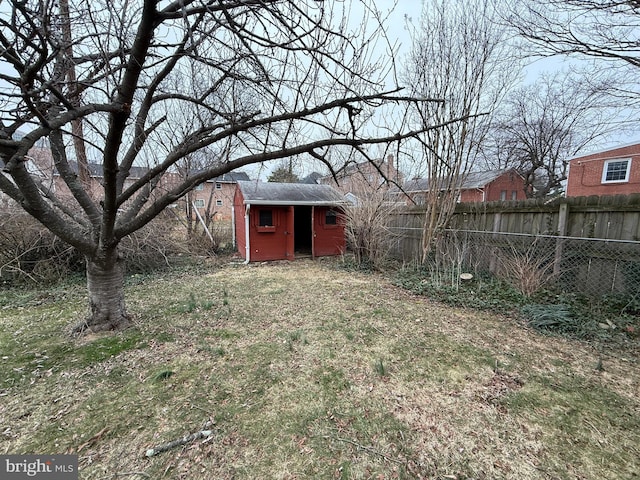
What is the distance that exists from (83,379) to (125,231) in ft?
4.85

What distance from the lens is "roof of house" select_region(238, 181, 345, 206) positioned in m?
7.92

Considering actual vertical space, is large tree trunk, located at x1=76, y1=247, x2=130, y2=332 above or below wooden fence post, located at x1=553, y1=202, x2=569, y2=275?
below

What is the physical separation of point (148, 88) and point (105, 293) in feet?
7.89

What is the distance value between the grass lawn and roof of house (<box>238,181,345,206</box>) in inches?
180

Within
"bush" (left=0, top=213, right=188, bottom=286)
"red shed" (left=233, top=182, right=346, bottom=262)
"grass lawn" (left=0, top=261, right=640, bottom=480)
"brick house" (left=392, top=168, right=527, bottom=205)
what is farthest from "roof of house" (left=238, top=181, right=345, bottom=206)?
"brick house" (left=392, top=168, right=527, bottom=205)

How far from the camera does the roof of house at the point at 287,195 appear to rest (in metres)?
7.92

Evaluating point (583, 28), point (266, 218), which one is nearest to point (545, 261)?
point (583, 28)

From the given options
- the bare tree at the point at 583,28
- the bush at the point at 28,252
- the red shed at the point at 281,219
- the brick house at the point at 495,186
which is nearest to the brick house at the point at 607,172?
the brick house at the point at 495,186

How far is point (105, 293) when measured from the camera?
3191 millimetres

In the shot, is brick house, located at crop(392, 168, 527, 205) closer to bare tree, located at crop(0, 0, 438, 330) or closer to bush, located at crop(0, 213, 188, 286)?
bare tree, located at crop(0, 0, 438, 330)

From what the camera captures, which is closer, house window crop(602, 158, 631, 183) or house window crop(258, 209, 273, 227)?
house window crop(258, 209, 273, 227)

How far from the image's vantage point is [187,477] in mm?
1545

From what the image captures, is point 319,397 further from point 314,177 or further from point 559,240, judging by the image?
point 314,177

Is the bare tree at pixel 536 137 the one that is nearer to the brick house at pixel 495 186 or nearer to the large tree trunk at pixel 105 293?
the brick house at pixel 495 186
